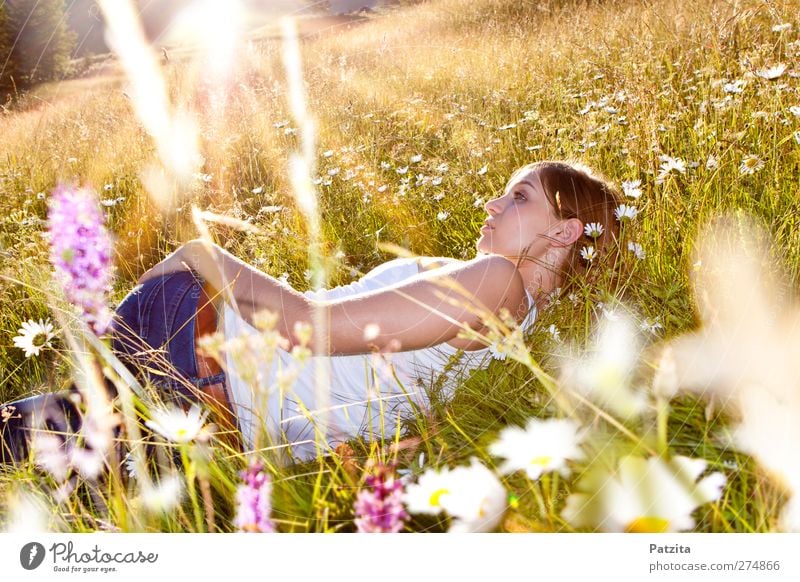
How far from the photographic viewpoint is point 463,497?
104 cm

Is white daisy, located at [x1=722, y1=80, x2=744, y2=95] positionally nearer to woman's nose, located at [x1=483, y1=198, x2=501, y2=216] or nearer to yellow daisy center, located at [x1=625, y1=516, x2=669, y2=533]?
woman's nose, located at [x1=483, y1=198, x2=501, y2=216]

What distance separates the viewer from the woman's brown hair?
1.46 metres

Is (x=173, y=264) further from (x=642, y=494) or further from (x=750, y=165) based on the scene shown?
(x=750, y=165)

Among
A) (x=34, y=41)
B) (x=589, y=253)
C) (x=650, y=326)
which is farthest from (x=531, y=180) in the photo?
(x=34, y=41)

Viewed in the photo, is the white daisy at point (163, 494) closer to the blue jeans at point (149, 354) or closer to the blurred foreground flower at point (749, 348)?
the blue jeans at point (149, 354)

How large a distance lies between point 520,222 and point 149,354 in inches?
32.2

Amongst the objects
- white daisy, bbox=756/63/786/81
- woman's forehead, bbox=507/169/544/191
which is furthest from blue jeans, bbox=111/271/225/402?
white daisy, bbox=756/63/786/81

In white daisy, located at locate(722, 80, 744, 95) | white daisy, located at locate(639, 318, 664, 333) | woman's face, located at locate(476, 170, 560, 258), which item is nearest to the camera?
white daisy, located at locate(639, 318, 664, 333)

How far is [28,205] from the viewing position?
2.07 metres

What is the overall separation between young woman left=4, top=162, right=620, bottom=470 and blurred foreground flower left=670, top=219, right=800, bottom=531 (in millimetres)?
218
